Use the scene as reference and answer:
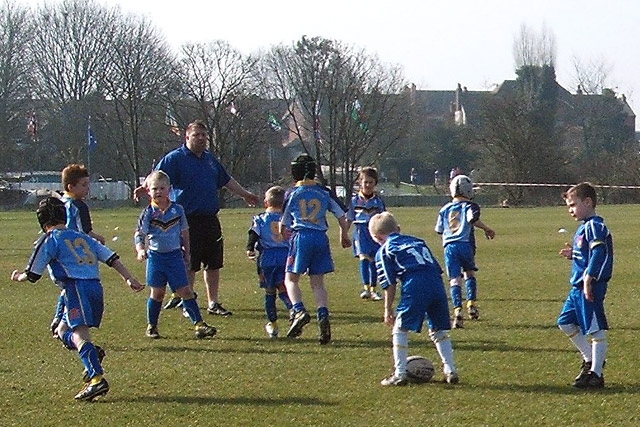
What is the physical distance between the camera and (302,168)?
10.3m

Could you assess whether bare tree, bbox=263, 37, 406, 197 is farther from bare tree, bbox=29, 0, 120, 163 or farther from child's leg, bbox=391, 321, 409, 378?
child's leg, bbox=391, 321, 409, 378

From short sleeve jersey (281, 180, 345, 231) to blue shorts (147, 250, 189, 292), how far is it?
3.66ft

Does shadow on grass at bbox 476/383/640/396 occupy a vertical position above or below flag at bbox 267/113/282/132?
below

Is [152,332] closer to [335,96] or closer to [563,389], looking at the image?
[563,389]

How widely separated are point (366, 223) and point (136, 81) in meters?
55.8

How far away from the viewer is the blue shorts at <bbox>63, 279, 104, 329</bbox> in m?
7.87

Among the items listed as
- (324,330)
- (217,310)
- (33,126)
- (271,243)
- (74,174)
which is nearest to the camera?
(74,174)

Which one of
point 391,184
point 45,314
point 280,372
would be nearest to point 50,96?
point 391,184

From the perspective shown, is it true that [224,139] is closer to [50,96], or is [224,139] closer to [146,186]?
[50,96]

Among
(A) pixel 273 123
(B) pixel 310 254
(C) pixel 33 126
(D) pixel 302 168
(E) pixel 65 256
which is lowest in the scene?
(B) pixel 310 254

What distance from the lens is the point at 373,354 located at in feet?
31.1

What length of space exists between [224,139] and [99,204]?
29.7ft

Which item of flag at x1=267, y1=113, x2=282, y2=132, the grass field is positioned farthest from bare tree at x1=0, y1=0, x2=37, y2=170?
the grass field

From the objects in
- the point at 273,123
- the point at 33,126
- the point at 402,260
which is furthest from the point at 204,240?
the point at 33,126
